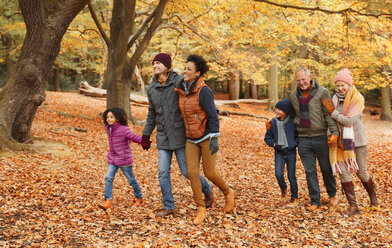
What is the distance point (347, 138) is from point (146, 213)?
3.10m

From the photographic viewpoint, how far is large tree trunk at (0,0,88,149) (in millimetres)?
7020

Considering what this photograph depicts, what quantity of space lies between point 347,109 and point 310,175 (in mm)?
1139

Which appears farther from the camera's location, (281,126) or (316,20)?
(316,20)

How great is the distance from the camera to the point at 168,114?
14.4 feet

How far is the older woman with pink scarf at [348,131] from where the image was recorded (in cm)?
455

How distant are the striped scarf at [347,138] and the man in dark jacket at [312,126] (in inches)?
5.3

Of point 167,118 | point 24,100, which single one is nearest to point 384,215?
point 167,118

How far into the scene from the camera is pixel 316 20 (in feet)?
37.0

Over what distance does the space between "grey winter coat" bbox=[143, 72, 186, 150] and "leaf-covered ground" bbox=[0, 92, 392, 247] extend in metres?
1.09

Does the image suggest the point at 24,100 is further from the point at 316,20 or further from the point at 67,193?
the point at 316,20

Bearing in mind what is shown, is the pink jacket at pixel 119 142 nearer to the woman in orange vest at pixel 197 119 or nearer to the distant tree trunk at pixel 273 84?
the woman in orange vest at pixel 197 119

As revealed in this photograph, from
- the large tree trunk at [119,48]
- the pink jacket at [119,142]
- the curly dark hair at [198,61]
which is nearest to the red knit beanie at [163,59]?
the curly dark hair at [198,61]

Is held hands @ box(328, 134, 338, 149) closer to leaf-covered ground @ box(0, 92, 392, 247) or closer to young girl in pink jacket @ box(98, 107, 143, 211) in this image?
leaf-covered ground @ box(0, 92, 392, 247)

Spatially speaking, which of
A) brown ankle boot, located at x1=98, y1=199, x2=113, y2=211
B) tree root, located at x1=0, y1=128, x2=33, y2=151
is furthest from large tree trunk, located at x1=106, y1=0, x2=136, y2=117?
brown ankle boot, located at x1=98, y1=199, x2=113, y2=211
